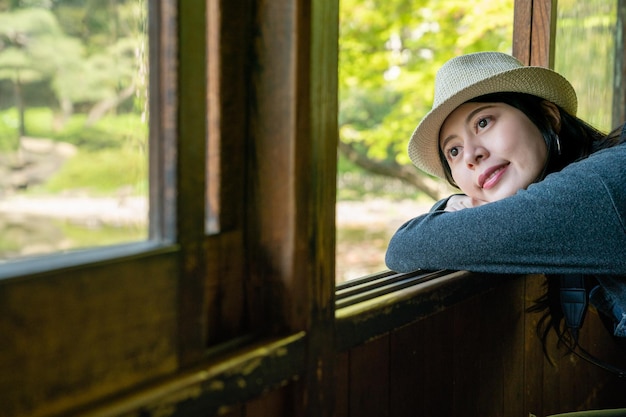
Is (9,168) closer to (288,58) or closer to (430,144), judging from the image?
(288,58)

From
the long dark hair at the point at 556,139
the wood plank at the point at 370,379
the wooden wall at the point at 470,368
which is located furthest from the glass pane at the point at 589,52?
the wood plank at the point at 370,379

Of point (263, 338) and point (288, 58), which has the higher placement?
point (288, 58)

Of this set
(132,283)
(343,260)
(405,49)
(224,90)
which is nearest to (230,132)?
(224,90)

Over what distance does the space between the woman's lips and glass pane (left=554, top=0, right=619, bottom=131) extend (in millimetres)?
1175

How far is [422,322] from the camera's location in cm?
143

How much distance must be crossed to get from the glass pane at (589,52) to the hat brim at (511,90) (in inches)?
37.5

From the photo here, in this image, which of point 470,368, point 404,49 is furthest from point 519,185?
point 404,49

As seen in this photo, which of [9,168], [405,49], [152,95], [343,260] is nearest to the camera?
[9,168]

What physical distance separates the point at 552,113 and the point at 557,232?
0.55 meters

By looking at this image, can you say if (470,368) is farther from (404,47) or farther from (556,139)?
(404,47)

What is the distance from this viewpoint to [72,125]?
0.73m

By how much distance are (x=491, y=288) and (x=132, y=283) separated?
3.80 ft

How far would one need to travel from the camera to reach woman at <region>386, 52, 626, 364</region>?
1.40 meters

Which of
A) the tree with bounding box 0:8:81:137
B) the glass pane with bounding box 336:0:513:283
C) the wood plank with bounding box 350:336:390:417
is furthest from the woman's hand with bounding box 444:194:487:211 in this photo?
the glass pane with bounding box 336:0:513:283
